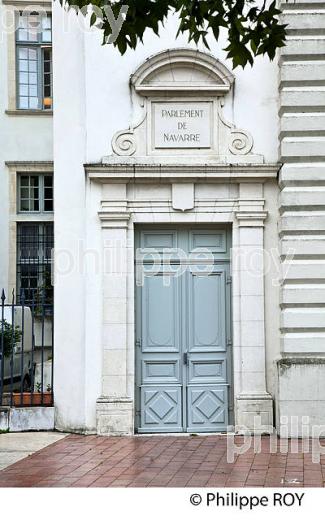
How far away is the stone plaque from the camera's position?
40.7 feet

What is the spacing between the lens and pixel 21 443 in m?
11.4

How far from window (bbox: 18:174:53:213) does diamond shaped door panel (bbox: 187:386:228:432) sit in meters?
9.20

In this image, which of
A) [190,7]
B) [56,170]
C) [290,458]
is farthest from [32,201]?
[190,7]

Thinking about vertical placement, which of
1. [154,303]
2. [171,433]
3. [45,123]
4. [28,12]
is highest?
[28,12]

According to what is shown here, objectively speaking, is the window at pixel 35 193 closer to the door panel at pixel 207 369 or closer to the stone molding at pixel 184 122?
the stone molding at pixel 184 122

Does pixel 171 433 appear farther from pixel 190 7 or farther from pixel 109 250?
pixel 190 7

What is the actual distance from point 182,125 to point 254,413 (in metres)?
4.16

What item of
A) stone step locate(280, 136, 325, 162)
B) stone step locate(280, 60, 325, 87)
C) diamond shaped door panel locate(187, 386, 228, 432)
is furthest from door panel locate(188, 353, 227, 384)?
stone step locate(280, 60, 325, 87)

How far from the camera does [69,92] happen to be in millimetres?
12562

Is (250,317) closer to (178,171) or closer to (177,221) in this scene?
(177,221)

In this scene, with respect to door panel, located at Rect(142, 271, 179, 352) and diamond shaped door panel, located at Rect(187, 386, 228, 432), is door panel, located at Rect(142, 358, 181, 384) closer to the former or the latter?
door panel, located at Rect(142, 271, 179, 352)

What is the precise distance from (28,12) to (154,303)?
416 inches

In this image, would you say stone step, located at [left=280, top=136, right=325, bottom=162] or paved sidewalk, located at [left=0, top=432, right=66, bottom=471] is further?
stone step, located at [left=280, top=136, right=325, bottom=162]

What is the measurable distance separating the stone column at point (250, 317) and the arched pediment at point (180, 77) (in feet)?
4.95
